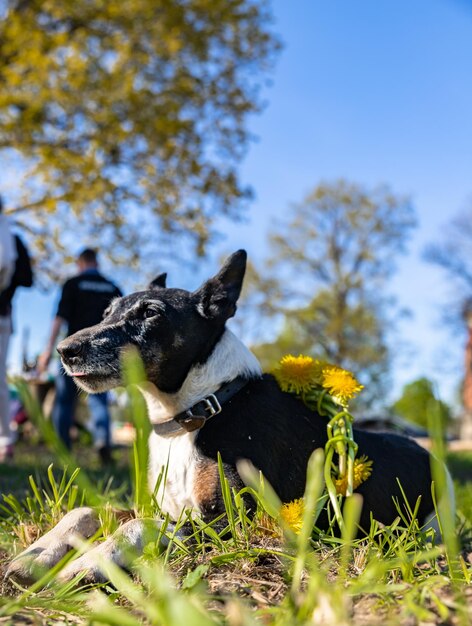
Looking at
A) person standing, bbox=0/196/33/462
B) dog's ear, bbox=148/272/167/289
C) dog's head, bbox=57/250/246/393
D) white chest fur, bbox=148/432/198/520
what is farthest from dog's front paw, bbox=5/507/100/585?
person standing, bbox=0/196/33/462

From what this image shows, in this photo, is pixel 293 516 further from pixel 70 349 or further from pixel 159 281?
pixel 159 281

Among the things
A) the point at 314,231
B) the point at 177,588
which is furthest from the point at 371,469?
the point at 314,231

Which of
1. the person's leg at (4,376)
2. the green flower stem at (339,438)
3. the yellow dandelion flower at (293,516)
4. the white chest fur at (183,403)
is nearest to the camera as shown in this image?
the yellow dandelion flower at (293,516)

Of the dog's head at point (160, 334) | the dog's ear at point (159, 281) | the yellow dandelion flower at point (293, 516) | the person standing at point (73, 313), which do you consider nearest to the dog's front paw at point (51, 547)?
the dog's head at point (160, 334)

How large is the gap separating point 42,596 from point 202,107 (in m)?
15.0

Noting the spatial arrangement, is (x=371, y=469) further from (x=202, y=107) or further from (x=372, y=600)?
(x=202, y=107)

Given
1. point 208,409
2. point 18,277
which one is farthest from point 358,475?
point 18,277

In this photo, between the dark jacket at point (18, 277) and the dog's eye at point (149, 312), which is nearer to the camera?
the dog's eye at point (149, 312)

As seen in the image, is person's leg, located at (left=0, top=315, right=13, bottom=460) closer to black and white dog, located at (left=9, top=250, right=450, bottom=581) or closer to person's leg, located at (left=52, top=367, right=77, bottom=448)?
person's leg, located at (left=52, top=367, right=77, bottom=448)

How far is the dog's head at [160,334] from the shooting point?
2.71m

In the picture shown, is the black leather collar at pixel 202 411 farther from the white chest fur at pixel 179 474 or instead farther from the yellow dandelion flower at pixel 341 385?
the yellow dandelion flower at pixel 341 385

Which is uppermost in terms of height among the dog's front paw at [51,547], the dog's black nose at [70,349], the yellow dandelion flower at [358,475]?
the dog's black nose at [70,349]

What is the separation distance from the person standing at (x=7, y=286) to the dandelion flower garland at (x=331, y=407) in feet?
13.3

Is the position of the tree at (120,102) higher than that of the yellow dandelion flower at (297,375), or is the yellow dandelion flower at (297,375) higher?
the tree at (120,102)
